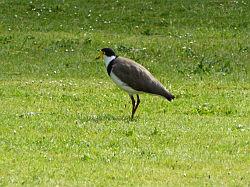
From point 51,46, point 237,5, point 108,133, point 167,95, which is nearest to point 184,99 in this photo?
point 167,95

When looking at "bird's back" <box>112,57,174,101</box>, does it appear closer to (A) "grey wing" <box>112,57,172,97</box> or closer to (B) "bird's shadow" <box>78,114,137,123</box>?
(A) "grey wing" <box>112,57,172,97</box>

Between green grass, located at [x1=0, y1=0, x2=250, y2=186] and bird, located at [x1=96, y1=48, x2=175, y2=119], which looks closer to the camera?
green grass, located at [x1=0, y1=0, x2=250, y2=186]

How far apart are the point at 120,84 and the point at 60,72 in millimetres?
5976

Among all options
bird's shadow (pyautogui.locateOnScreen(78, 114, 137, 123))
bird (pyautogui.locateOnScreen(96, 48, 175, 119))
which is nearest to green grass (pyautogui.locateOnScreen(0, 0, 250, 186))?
bird's shadow (pyautogui.locateOnScreen(78, 114, 137, 123))

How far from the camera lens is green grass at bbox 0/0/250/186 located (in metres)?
9.64

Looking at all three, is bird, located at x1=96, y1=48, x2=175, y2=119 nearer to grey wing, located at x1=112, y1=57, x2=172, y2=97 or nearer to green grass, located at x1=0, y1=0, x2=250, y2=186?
grey wing, located at x1=112, y1=57, x2=172, y2=97

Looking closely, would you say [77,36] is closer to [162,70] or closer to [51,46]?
[51,46]

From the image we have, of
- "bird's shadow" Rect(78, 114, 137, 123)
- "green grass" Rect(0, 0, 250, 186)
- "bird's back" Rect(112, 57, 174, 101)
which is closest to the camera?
"green grass" Rect(0, 0, 250, 186)

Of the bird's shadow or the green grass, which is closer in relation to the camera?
the green grass

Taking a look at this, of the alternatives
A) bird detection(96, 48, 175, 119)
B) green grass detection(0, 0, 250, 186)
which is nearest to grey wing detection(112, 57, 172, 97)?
bird detection(96, 48, 175, 119)

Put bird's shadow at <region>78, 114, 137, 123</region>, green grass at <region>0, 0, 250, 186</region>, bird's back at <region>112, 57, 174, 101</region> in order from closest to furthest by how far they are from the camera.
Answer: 1. green grass at <region>0, 0, 250, 186</region>
2. bird's shadow at <region>78, 114, 137, 123</region>
3. bird's back at <region>112, 57, 174, 101</region>

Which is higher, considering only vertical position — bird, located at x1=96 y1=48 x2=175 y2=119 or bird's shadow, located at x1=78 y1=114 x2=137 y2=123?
bird, located at x1=96 y1=48 x2=175 y2=119

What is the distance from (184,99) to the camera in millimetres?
15703

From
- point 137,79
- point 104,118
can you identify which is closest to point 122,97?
point 137,79
